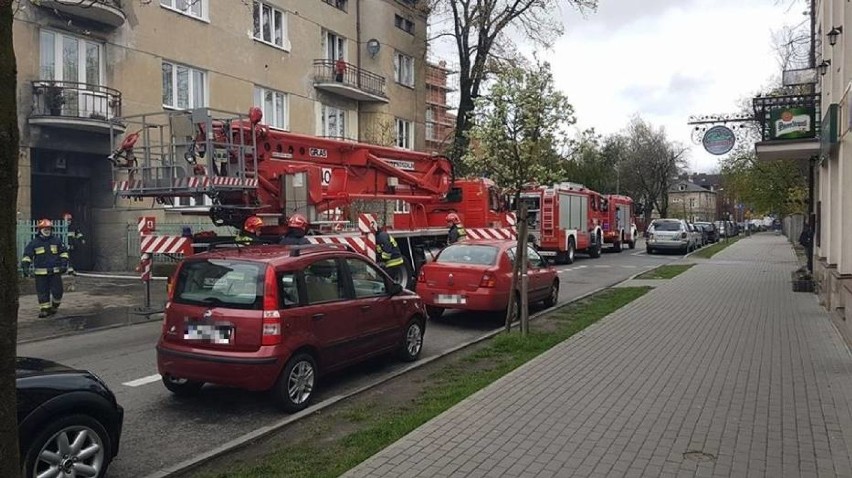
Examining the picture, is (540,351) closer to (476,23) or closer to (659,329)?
(659,329)

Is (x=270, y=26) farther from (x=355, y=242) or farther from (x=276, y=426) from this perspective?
(x=276, y=426)

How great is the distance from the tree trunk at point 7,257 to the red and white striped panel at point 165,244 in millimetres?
9263

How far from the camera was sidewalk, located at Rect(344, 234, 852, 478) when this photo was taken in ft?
15.9

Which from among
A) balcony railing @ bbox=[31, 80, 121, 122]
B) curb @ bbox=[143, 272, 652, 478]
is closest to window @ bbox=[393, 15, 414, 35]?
balcony railing @ bbox=[31, 80, 121, 122]

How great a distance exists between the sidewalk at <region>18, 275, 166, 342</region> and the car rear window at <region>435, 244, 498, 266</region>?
5034 mm

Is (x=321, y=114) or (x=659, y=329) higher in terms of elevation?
(x=321, y=114)

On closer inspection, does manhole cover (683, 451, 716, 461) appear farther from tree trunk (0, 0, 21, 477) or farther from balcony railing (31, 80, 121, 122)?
balcony railing (31, 80, 121, 122)

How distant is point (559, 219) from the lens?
85.1ft

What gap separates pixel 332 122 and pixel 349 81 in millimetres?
1804

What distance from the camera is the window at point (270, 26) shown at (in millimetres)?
24641

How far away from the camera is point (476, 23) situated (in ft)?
104

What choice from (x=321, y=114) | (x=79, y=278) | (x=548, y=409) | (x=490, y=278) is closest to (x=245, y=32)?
(x=321, y=114)

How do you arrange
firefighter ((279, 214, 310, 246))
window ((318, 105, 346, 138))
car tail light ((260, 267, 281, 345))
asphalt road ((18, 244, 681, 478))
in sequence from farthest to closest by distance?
window ((318, 105, 346, 138)) → firefighter ((279, 214, 310, 246)) → car tail light ((260, 267, 281, 345)) → asphalt road ((18, 244, 681, 478))

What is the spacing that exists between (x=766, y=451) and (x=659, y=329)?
18.9 ft
